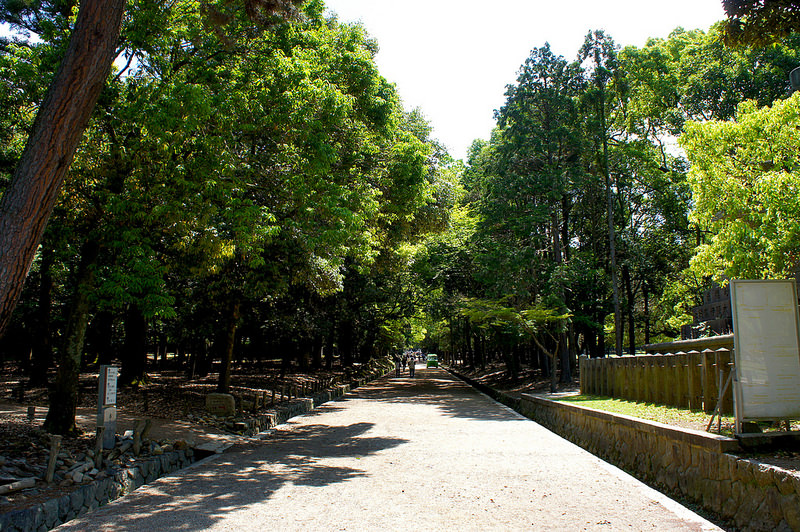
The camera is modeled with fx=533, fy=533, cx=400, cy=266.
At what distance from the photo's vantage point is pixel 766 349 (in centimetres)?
717

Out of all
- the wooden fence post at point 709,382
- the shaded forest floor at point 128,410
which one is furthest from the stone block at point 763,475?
the wooden fence post at point 709,382

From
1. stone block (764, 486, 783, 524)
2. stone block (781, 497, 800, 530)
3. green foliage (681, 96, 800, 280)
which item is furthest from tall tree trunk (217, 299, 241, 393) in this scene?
green foliage (681, 96, 800, 280)

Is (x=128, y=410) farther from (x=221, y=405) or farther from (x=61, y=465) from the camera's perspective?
(x=61, y=465)

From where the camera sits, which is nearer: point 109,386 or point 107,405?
point 107,405

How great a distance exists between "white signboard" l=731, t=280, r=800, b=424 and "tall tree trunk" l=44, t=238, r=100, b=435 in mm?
10095

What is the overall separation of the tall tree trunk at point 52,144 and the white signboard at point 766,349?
8.30 m

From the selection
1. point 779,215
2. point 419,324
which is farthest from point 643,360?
point 419,324

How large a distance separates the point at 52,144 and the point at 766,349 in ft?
29.7

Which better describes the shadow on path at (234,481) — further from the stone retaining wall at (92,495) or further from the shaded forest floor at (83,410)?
the shaded forest floor at (83,410)

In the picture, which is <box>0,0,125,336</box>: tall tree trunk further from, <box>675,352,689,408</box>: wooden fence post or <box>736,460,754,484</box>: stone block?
<box>675,352,689,408</box>: wooden fence post

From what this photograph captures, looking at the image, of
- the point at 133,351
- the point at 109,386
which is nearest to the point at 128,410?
the point at 109,386

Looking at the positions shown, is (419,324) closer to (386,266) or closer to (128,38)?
(386,266)

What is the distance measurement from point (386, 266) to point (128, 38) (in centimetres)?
1522

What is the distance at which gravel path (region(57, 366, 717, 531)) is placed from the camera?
5855 millimetres
